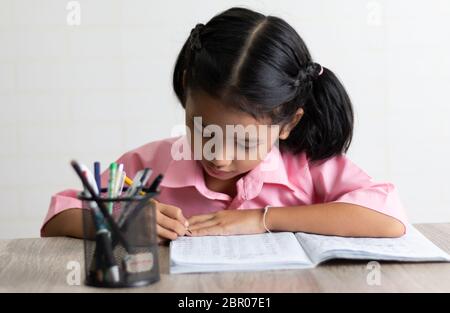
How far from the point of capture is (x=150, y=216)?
1.12m

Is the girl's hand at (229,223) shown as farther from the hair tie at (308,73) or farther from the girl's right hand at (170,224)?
the hair tie at (308,73)

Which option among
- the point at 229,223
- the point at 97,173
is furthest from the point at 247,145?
the point at 97,173

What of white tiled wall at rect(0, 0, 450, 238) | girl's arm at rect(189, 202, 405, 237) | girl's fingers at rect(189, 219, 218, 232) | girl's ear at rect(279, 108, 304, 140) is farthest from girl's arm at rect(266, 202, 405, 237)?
white tiled wall at rect(0, 0, 450, 238)

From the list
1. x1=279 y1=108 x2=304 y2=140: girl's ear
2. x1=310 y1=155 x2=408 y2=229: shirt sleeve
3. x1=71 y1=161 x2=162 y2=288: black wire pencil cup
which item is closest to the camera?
x1=71 y1=161 x2=162 y2=288: black wire pencil cup

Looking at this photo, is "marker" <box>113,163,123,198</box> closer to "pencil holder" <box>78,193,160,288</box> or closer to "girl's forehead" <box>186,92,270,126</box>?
"pencil holder" <box>78,193,160,288</box>

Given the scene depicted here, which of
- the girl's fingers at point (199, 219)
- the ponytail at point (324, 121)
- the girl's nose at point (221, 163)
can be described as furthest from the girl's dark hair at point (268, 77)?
the girl's fingers at point (199, 219)

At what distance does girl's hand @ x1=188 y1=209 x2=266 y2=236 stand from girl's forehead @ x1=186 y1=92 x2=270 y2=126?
18cm

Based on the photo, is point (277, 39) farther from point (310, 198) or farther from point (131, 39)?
point (131, 39)

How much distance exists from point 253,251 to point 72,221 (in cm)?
44

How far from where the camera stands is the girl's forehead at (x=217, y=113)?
58.9 inches

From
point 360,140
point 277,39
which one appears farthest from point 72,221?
point 360,140

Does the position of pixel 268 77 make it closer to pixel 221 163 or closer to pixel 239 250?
pixel 221 163

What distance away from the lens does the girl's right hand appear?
144cm

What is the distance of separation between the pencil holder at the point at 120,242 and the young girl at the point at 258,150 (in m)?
0.32
